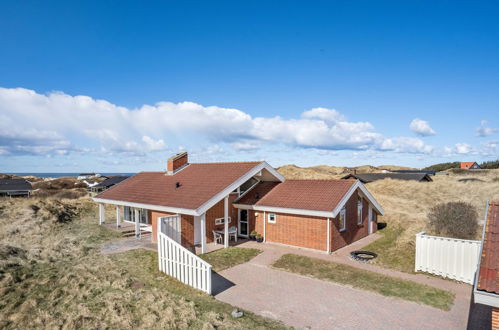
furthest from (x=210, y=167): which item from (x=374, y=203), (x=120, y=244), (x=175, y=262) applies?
(x=374, y=203)

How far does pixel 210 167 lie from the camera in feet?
69.0

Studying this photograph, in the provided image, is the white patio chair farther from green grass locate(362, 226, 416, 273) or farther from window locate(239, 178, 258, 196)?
green grass locate(362, 226, 416, 273)

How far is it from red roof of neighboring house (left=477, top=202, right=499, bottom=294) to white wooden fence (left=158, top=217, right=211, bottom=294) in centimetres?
749

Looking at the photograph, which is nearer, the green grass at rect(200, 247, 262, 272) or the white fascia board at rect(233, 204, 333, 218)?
the green grass at rect(200, 247, 262, 272)

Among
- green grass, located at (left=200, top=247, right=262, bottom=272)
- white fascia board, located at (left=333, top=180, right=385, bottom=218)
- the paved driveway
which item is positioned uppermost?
white fascia board, located at (left=333, top=180, right=385, bottom=218)

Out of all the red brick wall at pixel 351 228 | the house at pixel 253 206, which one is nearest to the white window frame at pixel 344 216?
the house at pixel 253 206

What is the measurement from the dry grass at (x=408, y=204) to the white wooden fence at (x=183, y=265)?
8.46 m

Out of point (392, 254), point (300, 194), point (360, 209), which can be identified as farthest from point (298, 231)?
point (360, 209)

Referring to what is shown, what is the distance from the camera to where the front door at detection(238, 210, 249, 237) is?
1897 centimetres

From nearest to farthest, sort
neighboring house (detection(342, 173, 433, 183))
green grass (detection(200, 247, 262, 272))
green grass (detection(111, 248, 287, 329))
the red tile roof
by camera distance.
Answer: green grass (detection(111, 248, 287, 329)) < green grass (detection(200, 247, 262, 272)) < the red tile roof < neighboring house (detection(342, 173, 433, 183))

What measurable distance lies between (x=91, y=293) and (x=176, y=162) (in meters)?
13.2

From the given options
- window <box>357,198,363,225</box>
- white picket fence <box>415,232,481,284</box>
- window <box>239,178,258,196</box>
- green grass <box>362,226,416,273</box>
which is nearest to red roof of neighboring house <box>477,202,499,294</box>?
white picket fence <box>415,232,481,284</box>

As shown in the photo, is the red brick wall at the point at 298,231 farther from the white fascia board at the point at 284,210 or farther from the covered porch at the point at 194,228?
the covered porch at the point at 194,228

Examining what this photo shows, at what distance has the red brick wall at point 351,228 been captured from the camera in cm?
1596
